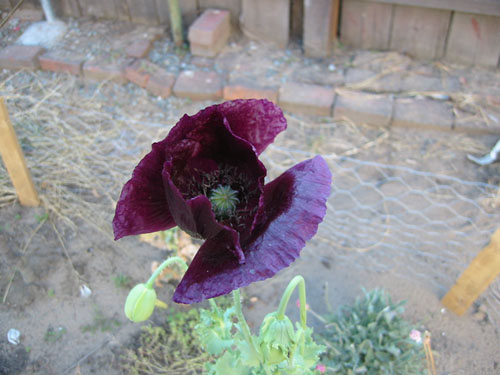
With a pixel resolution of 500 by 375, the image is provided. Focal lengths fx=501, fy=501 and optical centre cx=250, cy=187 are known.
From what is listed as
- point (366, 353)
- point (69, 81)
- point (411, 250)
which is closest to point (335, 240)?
point (411, 250)

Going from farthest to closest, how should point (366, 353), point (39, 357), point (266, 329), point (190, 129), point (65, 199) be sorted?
point (65, 199) → point (39, 357) → point (366, 353) → point (266, 329) → point (190, 129)

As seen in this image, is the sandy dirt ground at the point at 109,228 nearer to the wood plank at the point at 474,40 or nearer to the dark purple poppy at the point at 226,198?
the wood plank at the point at 474,40

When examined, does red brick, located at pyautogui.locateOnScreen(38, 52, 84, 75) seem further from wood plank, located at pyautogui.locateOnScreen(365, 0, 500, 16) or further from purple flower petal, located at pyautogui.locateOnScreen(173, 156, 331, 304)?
purple flower petal, located at pyautogui.locateOnScreen(173, 156, 331, 304)

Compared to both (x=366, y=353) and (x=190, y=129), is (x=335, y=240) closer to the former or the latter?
(x=366, y=353)

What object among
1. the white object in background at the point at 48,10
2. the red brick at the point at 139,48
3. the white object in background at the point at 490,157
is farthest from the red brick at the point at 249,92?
the white object in background at the point at 48,10

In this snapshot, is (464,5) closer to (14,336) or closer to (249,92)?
(249,92)
